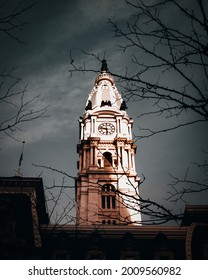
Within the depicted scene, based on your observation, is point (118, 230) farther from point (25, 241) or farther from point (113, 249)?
point (25, 241)

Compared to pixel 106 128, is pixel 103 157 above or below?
below

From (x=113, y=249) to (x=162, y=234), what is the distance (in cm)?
287

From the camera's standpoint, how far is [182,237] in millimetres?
19188

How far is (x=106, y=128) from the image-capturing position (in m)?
52.5

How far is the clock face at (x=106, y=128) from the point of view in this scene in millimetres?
52000

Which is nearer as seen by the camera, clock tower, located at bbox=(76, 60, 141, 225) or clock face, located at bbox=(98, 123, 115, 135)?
clock tower, located at bbox=(76, 60, 141, 225)

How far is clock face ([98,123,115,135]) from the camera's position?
171 feet

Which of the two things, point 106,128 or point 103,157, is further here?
point 106,128

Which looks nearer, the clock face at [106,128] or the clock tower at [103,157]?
the clock tower at [103,157]
